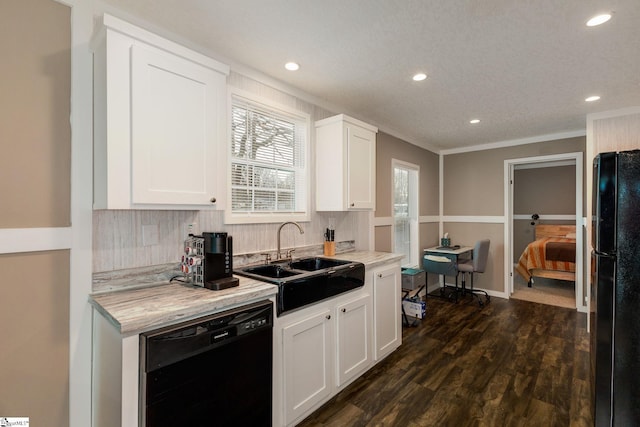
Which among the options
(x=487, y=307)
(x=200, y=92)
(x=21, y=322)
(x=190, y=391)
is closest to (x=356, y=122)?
Answer: (x=200, y=92)

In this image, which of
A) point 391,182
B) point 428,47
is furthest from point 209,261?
point 391,182

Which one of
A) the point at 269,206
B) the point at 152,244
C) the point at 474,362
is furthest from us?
the point at 474,362

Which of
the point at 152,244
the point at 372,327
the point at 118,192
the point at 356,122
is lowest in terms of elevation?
the point at 372,327

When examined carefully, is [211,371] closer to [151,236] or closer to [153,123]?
[151,236]

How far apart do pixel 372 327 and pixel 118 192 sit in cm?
213

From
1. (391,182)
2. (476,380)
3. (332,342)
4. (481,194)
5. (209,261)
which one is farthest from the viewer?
(481,194)

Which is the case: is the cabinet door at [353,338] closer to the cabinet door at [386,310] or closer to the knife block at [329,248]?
the cabinet door at [386,310]

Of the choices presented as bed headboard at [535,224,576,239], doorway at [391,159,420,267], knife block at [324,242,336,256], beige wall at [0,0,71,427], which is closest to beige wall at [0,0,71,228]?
beige wall at [0,0,71,427]

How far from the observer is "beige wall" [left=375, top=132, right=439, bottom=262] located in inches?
152

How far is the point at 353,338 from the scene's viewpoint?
2.36 metres

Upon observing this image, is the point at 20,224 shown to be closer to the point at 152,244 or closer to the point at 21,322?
the point at 21,322

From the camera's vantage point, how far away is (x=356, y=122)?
283 centimetres

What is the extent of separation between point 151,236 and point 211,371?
35.6 inches

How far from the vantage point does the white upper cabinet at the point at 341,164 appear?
8.94ft
